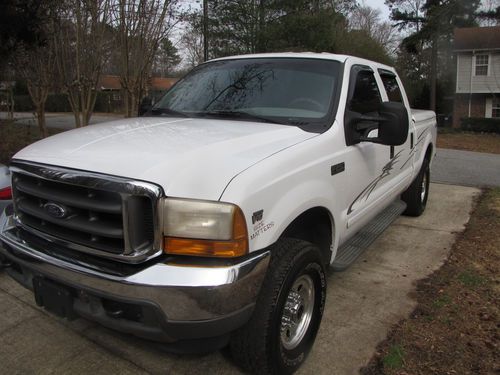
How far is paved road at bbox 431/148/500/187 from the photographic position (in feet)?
30.1

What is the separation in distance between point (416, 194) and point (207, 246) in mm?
4455

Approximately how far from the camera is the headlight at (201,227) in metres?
2.20

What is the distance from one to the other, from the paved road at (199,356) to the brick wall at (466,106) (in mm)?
29031

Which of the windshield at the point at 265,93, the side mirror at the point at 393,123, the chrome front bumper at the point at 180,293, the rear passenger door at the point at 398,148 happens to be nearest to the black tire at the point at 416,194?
the rear passenger door at the point at 398,148

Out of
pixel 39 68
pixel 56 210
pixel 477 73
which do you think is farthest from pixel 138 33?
pixel 477 73

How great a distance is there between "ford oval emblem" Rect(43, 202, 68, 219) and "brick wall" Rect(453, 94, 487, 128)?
31.4 metres

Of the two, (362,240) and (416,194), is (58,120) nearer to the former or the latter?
(416,194)

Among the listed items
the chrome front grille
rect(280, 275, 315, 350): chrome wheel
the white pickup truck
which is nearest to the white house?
the white pickup truck

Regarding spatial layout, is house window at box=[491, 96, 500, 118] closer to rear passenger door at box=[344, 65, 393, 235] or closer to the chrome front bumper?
rear passenger door at box=[344, 65, 393, 235]

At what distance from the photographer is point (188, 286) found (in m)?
2.13

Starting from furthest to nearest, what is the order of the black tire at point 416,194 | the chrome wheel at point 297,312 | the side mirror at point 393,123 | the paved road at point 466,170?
the paved road at point 466,170, the black tire at point 416,194, the side mirror at point 393,123, the chrome wheel at point 297,312

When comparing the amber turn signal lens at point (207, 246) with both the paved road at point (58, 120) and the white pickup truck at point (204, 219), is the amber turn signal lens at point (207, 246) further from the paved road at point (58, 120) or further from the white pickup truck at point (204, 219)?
the paved road at point (58, 120)

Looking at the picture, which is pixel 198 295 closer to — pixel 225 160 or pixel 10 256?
pixel 225 160

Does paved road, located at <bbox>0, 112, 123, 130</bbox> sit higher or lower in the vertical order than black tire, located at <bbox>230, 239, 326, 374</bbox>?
higher
